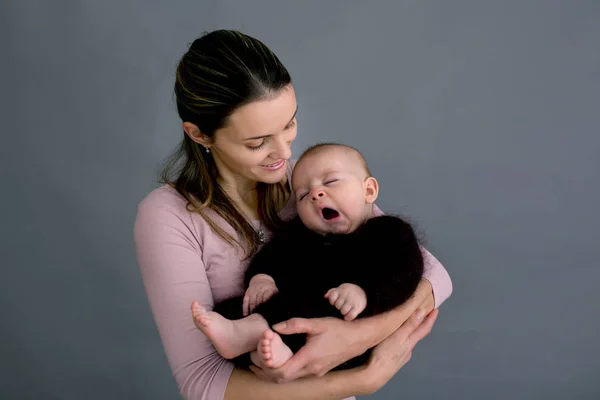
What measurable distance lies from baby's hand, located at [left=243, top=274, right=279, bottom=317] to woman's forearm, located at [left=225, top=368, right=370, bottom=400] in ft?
0.58

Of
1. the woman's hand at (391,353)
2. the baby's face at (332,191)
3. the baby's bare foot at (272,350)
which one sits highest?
the baby's face at (332,191)

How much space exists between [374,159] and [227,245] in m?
1.29

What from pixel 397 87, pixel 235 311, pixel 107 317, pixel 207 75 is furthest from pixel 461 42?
pixel 107 317

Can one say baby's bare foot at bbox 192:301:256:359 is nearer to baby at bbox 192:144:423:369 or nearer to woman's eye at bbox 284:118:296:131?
baby at bbox 192:144:423:369

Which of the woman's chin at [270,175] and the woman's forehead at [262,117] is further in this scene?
the woman's chin at [270,175]

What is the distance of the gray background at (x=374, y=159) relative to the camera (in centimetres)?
273

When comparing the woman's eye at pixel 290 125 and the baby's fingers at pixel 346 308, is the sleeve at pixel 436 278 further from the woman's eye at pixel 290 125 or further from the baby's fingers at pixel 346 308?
the woman's eye at pixel 290 125

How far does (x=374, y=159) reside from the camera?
301cm

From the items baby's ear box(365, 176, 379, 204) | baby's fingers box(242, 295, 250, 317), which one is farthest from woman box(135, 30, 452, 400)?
baby's ear box(365, 176, 379, 204)

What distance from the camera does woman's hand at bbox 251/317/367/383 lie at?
157 centimetres

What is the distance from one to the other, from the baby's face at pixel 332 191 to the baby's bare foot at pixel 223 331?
1.54 feet

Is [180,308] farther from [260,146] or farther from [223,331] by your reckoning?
[260,146]

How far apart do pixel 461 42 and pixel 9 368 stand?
2588 mm

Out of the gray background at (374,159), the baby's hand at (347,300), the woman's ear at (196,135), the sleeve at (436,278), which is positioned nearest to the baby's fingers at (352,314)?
the baby's hand at (347,300)
